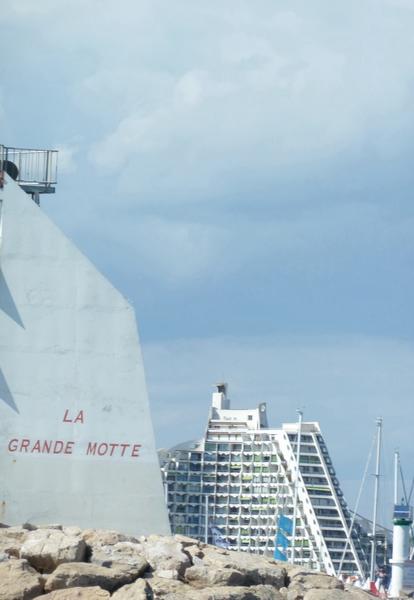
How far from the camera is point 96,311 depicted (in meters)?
23.0

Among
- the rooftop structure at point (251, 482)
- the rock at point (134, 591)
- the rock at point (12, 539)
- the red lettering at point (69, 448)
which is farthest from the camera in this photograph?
the rooftop structure at point (251, 482)

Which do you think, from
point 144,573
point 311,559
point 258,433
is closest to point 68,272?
point 144,573

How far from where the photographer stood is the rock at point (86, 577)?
19.4 m

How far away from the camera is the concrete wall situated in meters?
22.8

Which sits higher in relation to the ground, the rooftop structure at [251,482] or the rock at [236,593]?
the rooftop structure at [251,482]

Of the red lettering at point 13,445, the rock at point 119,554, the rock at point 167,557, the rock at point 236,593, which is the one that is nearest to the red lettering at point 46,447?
the red lettering at point 13,445

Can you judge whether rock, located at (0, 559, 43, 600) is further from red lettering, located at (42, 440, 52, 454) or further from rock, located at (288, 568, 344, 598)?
rock, located at (288, 568, 344, 598)

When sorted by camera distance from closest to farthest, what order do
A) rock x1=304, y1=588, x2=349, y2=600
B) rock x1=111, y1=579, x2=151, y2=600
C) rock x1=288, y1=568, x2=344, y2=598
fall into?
rock x1=111, y1=579, x2=151, y2=600, rock x1=304, y1=588, x2=349, y2=600, rock x1=288, y1=568, x2=344, y2=598

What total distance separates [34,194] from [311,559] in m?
73.1

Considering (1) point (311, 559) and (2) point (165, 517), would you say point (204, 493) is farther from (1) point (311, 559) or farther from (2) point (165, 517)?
(2) point (165, 517)

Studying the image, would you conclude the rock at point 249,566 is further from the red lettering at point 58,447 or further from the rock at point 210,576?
the red lettering at point 58,447

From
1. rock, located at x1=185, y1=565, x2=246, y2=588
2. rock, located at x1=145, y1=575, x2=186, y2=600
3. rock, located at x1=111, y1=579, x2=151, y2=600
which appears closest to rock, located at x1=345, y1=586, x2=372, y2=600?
rock, located at x1=185, y1=565, x2=246, y2=588

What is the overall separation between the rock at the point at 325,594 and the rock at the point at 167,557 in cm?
171

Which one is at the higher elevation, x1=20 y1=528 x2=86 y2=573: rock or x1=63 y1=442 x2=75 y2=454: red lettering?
x1=63 y1=442 x2=75 y2=454: red lettering
